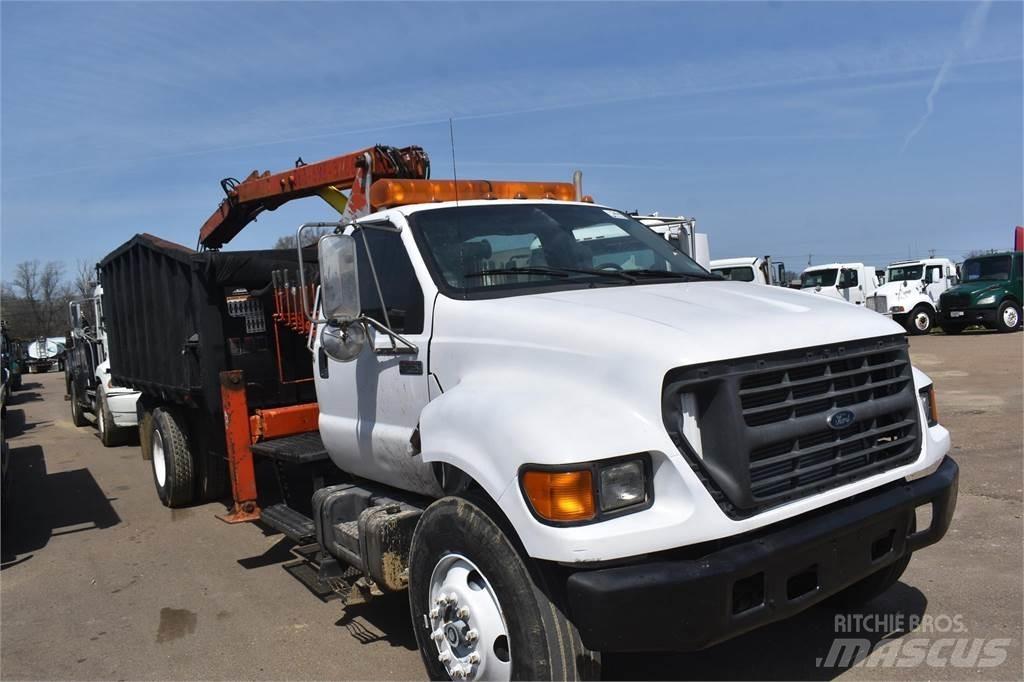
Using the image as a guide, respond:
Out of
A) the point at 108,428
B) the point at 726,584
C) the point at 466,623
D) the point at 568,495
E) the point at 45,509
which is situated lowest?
the point at 45,509

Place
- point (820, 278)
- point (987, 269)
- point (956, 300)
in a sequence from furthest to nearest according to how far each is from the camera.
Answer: point (820, 278)
point (987, 269)
point (956, 300)

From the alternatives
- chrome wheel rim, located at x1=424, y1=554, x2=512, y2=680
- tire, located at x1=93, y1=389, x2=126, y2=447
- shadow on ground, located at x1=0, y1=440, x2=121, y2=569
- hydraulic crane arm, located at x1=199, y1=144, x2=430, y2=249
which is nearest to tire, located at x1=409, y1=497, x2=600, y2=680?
chrome wheel rim, located at x1=424, y1=554, x2=512, y2=680

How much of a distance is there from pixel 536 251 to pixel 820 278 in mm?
24377

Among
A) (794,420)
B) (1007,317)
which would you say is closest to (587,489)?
(794,420)

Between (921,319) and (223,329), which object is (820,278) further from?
(223,329)

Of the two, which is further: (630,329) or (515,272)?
(515,272)

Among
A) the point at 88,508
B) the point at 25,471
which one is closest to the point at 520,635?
the point at 88,508

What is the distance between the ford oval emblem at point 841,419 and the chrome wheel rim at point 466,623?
151cm

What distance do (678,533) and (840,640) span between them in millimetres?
1897

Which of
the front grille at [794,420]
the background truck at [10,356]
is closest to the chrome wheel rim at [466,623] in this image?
the front grille at [794,420]

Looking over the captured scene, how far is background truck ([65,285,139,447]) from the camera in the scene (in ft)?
39.3

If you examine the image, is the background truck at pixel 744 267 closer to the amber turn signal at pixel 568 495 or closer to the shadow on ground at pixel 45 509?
the shadow on ground at pixel 45 509

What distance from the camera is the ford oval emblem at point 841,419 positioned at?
325 centimetres

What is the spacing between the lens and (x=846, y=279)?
84.0 ft
